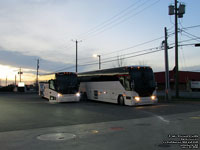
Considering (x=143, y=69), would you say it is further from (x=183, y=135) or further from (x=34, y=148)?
(x=34, y=148)

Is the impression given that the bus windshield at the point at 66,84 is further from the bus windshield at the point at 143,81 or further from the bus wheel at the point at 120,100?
the bus windshield at the point at 143,81

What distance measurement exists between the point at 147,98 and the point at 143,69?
2.64 metres

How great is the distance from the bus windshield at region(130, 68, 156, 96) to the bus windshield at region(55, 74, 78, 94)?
295 inches

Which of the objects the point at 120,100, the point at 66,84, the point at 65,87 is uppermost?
the point at 66,84

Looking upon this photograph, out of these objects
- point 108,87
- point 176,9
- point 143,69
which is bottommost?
point 108,87

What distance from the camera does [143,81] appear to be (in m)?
21.2

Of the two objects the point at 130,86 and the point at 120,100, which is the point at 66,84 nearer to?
the point at 120,100

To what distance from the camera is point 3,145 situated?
7.52 m

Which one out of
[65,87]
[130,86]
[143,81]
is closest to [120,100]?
[130,86]

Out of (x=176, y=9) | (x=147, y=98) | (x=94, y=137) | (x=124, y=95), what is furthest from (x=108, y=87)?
(x=94, y=137)

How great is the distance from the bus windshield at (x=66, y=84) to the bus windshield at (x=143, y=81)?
295 inches

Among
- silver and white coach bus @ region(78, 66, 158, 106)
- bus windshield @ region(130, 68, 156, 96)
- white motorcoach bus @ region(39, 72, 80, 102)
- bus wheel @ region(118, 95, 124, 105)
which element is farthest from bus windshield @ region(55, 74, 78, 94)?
bus windshield @ region(130, 68, 156, 96)

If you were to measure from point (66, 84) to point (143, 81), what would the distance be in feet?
28.6

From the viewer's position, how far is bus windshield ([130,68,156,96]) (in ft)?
68.6
